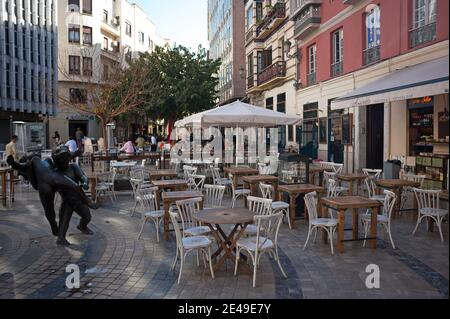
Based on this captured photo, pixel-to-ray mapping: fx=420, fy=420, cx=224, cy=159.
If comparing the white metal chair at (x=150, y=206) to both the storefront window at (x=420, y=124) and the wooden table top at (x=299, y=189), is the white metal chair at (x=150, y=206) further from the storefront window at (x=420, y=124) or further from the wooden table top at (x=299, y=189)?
the storefront window at (x=420, y=124)

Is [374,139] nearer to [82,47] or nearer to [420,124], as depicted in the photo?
[420,124]

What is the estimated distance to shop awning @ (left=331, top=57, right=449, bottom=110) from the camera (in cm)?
750

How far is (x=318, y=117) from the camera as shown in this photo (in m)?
18.7

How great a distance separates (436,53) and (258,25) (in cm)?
1665

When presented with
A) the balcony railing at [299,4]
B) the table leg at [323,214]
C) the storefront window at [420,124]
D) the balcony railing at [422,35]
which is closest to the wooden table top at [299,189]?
the table leg at [323,214]

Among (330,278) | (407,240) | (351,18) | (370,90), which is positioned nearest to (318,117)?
(351,18)

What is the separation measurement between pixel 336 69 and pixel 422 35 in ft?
18.5

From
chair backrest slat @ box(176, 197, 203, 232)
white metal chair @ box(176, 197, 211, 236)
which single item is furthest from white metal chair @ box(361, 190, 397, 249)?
chair backrest slat @ box(176, 197, 203, 232)

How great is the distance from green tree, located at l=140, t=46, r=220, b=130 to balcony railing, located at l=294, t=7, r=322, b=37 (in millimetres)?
8957

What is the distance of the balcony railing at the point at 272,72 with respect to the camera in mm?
22578

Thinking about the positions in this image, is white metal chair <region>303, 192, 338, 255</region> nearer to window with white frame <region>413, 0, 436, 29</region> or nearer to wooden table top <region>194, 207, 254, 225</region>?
wooden table top <region>194, 207, 254, 225</region>

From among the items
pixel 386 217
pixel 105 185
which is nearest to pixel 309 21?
pixel 105 185

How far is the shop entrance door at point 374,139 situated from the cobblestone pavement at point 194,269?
7.69 m
